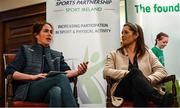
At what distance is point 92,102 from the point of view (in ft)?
14.0

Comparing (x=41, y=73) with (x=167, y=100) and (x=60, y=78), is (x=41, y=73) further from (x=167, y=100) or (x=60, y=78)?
(x=167, y=100)

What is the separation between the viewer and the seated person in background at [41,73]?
3.15m

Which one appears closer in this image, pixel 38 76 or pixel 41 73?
pixel 38 76

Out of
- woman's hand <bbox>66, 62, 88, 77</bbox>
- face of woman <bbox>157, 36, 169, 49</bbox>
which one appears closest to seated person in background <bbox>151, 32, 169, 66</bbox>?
face of woman <bbox>157, 36, 169, 49</bbox>

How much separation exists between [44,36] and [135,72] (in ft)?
3.33

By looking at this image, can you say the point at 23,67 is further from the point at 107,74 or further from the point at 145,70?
the point at 145,70

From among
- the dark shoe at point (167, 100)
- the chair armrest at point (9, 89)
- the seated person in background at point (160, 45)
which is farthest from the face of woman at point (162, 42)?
the chair armrest at point (9, 89)

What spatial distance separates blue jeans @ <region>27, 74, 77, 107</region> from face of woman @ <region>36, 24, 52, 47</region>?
0.51 m

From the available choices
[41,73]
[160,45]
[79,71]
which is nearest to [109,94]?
[79,71]

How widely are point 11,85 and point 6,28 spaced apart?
3.17 meters

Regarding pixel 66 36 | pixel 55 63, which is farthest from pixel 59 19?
pixel 55 63

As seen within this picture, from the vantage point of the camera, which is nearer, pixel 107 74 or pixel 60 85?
pixel 60 85

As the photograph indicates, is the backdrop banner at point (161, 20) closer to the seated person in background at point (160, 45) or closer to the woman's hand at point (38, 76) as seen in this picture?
the seated person in background at point (160, 45)

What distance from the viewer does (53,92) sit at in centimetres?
314
